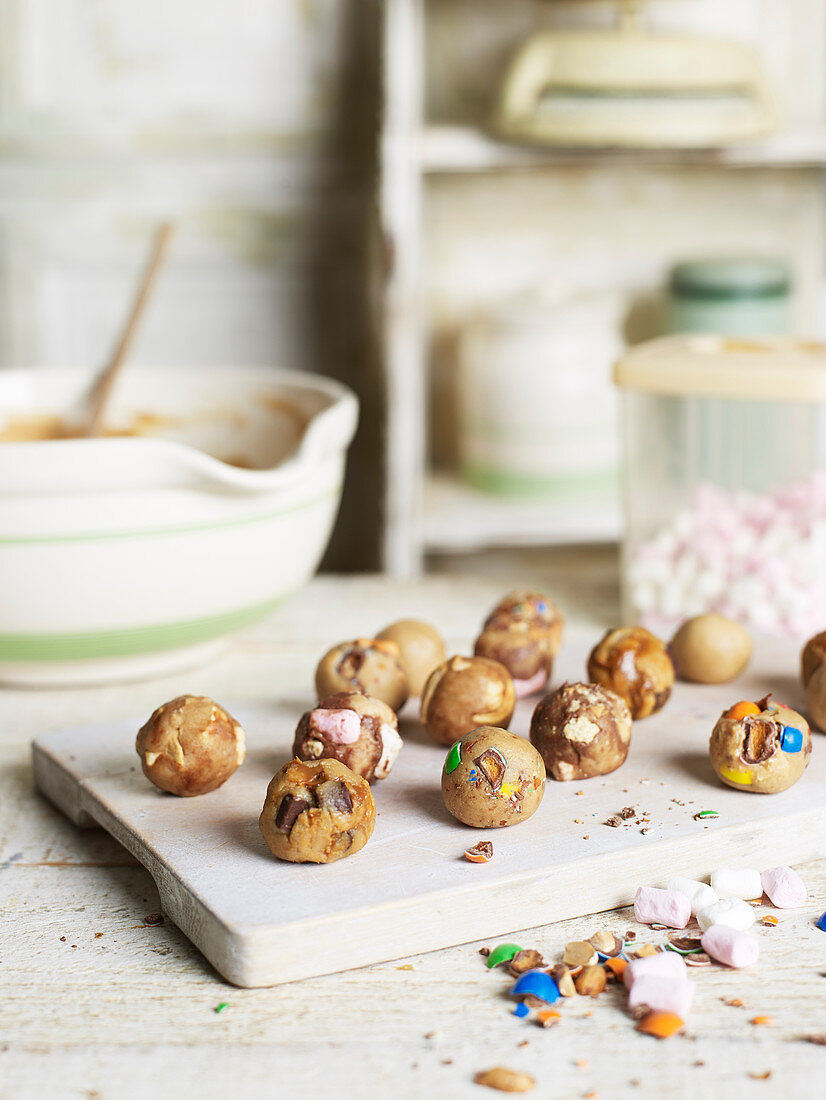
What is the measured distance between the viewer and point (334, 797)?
1.82ft

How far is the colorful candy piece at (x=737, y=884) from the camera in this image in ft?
1.89

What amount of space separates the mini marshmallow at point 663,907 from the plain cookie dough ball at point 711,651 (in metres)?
0.23

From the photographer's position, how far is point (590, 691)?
25.7 inches

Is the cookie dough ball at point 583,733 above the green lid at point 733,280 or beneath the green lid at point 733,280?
beneath

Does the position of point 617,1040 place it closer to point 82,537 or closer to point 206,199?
point 82,537

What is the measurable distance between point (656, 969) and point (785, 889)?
0.10 meters

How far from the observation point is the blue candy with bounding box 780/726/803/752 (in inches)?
24.4

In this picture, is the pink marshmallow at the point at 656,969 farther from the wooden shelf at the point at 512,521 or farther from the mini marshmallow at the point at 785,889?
the wooden shelf at the point at 512,521

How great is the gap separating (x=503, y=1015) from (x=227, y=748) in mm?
200

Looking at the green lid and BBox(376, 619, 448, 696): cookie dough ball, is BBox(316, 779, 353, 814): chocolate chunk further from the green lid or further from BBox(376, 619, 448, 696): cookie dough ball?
the green lid

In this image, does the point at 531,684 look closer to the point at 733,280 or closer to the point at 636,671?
the point at 636,671

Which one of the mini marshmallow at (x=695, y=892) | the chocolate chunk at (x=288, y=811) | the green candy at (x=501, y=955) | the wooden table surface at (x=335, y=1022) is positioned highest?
the chocolate chunk at (x=288, y=811)

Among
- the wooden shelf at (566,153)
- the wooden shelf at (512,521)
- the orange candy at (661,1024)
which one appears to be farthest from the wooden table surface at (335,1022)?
the wooden shelf at (566,153)

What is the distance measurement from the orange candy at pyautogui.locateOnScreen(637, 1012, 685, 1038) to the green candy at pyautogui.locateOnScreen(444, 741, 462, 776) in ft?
0.48
